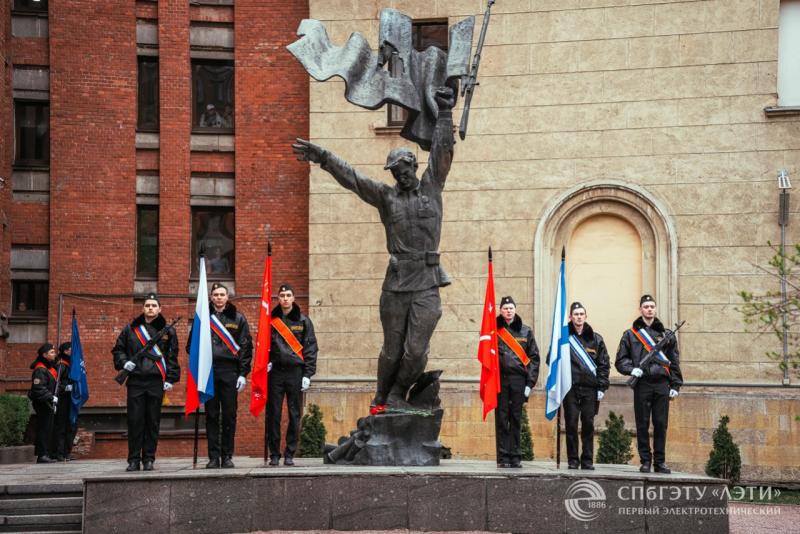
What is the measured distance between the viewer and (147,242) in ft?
91.3

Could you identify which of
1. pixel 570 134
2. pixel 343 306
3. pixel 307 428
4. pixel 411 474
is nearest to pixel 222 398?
pixel 411 474

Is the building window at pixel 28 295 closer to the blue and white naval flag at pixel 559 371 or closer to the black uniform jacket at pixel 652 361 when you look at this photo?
the blue and white naval flag at pixel 559 371

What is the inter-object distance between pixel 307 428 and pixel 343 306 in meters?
2.85

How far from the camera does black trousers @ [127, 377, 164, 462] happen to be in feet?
50.3

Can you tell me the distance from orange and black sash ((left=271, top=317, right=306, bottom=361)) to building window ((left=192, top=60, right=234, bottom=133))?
1260 cm

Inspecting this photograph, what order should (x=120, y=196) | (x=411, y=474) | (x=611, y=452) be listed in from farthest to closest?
(x=120, y=196) < (x=611, y=452) < (x=411, y=474)

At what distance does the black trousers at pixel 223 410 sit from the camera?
1564cm

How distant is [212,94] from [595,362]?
1437 cm

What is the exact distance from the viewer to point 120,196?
2759cm

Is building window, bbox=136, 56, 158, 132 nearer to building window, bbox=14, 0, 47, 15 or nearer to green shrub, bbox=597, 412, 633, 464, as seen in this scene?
building window, bbox=14, 0, 47, 15

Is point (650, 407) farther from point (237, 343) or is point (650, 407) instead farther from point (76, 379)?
point (76, 379)

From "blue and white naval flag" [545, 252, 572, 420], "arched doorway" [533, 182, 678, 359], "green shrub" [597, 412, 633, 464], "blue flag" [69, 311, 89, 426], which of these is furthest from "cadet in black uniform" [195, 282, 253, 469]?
"arched doorway" [533, 182, 678, 359]

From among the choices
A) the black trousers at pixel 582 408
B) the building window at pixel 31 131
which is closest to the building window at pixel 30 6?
the building window at pixel 31 131

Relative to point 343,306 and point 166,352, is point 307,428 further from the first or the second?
point 166,352
